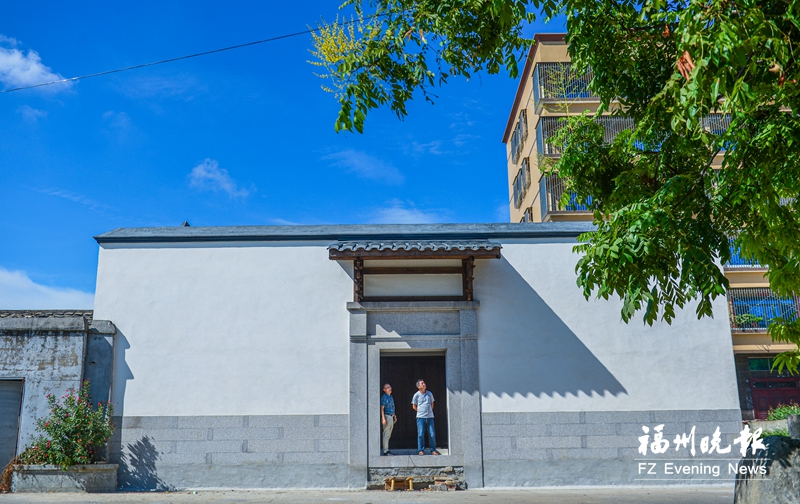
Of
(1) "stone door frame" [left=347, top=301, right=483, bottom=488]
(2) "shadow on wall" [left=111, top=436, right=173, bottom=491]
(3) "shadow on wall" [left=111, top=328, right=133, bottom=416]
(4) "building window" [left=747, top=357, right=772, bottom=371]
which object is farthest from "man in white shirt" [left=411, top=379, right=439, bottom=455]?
(4) "building window" [left=747, top=357, right=772, bottom=371]

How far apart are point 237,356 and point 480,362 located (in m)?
4.15

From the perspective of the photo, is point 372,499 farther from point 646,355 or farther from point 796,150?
point 796,150

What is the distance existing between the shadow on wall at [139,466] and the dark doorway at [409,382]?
525cm

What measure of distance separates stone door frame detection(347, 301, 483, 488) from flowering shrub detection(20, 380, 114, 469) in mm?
4083

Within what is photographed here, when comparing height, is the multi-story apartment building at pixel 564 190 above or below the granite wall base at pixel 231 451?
above

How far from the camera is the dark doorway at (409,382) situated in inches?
580

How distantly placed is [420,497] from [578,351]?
12.3ft

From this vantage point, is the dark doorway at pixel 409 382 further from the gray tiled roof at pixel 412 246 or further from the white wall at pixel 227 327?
the gray tiled roof at pixel 412 246

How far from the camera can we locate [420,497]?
9.88 m

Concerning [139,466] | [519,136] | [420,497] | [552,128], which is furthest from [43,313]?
[519,136]

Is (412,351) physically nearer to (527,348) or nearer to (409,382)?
(527,348)

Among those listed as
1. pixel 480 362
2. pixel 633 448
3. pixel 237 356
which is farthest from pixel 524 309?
pixel 237 356

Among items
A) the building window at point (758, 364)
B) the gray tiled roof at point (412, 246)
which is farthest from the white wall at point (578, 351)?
the building window at point (758, 364)

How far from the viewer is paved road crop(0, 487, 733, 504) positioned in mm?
9453
